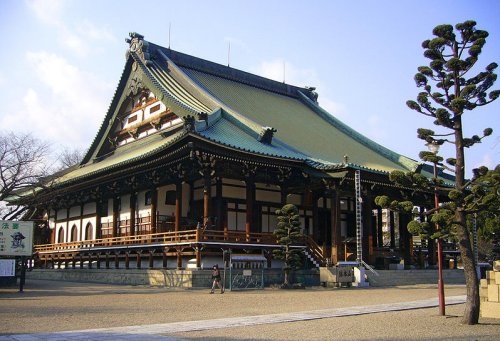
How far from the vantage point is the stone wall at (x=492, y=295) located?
43.4ft

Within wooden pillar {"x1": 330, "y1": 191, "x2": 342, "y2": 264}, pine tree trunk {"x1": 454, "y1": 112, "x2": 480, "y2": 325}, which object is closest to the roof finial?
wooden pillar {"x1": 330, "y1": 191, "x2": 342, "y2": 264}

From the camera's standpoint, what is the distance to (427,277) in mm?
28188

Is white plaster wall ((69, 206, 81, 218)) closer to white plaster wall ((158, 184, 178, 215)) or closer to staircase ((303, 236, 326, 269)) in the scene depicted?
white plaster wall ((158, 184, 178, 215))

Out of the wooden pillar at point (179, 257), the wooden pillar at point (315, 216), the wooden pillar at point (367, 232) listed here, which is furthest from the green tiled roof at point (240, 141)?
the wooden pillar at point (179, 257)

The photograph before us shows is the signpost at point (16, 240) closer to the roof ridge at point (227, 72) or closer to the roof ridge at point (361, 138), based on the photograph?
the roof ridge at point (227, 72)

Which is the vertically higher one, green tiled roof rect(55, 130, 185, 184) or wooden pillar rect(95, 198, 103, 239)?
green tiled roof rect(55, 130, 185, 184)

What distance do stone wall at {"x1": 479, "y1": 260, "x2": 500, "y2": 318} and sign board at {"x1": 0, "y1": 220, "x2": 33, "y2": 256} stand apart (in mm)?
18091

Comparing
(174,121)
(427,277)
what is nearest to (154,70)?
(174,121)

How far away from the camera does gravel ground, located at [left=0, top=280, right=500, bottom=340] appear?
10.7 meters

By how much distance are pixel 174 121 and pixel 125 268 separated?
9.37 metres

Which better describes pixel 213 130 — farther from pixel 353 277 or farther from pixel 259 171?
pixel 353 277

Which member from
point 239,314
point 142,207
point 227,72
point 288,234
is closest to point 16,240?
point 142,207

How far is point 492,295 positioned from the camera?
13359 millimetres

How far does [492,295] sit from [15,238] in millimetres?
18746
